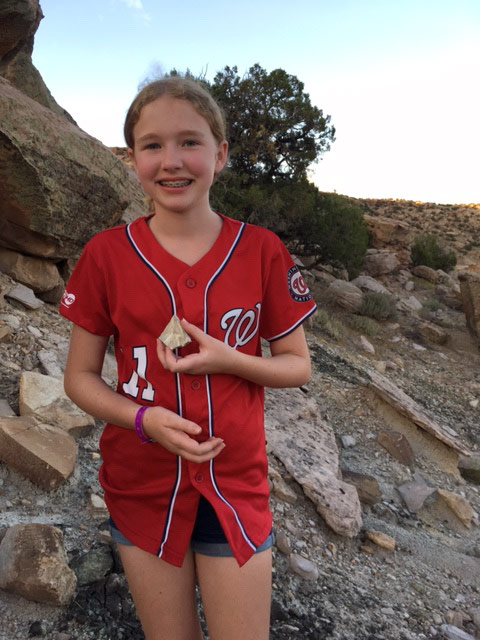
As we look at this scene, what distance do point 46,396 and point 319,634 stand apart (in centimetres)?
191

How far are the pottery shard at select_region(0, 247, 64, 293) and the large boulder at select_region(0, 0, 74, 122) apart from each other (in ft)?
9.71

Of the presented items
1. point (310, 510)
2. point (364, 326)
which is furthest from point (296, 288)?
point (364, 326)

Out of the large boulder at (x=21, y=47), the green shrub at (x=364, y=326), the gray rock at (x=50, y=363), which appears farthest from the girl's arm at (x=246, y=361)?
the green shrub at (x=364, y=326)

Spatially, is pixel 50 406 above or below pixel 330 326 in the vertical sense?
below

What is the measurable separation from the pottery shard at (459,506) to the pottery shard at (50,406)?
9.37ft

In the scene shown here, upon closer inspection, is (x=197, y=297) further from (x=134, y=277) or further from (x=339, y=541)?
(x=339, y=541)

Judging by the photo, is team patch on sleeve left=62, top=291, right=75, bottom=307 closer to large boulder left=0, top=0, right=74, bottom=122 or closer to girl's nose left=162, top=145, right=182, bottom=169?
girl's nose left=162, top=145, right=182, bottom=169

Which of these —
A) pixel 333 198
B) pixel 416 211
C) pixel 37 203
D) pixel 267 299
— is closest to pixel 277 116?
A: pixel 333 198

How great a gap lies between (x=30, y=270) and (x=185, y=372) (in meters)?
3.72

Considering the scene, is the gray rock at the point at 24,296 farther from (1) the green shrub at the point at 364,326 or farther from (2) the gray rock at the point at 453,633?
(1) the green shrub at the point at 364,326

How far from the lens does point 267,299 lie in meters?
1.38

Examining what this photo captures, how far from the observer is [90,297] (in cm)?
132

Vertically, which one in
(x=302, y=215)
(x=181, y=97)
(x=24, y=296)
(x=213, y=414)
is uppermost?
(x=302, y=215)

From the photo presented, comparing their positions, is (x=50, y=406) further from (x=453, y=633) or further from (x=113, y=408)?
(x=453, y=633)
